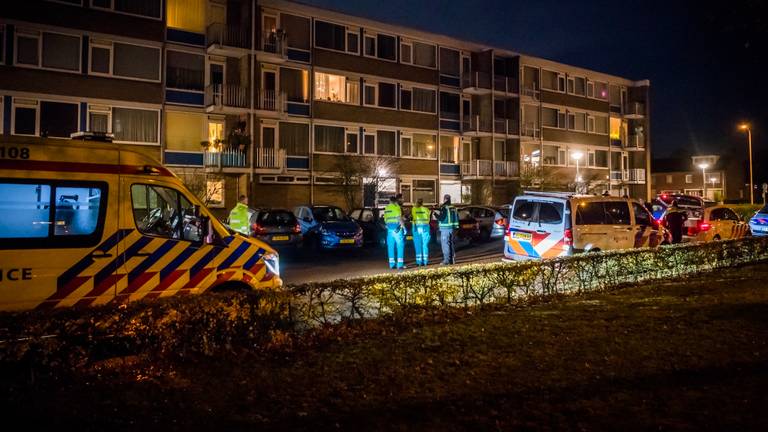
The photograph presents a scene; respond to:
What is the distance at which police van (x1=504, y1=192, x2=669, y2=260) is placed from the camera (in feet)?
39.3

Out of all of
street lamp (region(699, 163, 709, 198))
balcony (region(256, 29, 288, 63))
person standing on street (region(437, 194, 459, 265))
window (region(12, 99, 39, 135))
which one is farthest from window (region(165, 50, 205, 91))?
street lamp (region(699, 163, 709, 198))

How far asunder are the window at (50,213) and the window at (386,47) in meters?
27.5

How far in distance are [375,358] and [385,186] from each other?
84.7 ft

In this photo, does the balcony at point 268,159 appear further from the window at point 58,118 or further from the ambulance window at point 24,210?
the ambulance window at point 24,210

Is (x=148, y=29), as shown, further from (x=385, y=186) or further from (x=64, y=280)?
(x=64, y=280)

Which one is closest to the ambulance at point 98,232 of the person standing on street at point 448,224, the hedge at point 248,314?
the hedge at point 248,314

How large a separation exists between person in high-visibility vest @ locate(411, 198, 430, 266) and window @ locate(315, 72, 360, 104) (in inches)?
692

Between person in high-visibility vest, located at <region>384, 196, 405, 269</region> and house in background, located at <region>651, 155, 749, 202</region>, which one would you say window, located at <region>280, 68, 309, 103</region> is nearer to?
person in high-visibility vest, located at <region>384, 196, 405, 269</region>

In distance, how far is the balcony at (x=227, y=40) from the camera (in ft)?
87.4

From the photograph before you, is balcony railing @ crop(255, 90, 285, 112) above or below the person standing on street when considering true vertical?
above

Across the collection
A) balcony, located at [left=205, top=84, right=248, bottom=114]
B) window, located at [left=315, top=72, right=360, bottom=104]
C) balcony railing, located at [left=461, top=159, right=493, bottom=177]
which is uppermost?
window, located at [left=315, top=72, right=360, bottom=104]

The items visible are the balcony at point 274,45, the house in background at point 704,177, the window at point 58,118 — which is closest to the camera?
the window at point 58,118

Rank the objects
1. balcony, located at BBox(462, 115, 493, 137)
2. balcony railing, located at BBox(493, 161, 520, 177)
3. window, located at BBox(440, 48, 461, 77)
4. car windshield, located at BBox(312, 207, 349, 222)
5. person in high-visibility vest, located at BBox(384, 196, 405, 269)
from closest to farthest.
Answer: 1. person in high-visibility vest, located at BBox(384, 196, 405, 269)
2. car windshield, located at BBox(312, 207, 349, 222)
3. window, located at BBox(440, 48, 461, 77)
4. balcony, located at BBox(462, 115, 493, 137)
5. balcony railing, located at BBox(493, 161, 520, 177)

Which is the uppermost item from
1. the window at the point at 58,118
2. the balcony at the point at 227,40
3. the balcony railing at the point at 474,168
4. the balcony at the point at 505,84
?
the balcony at the point at 505,84
